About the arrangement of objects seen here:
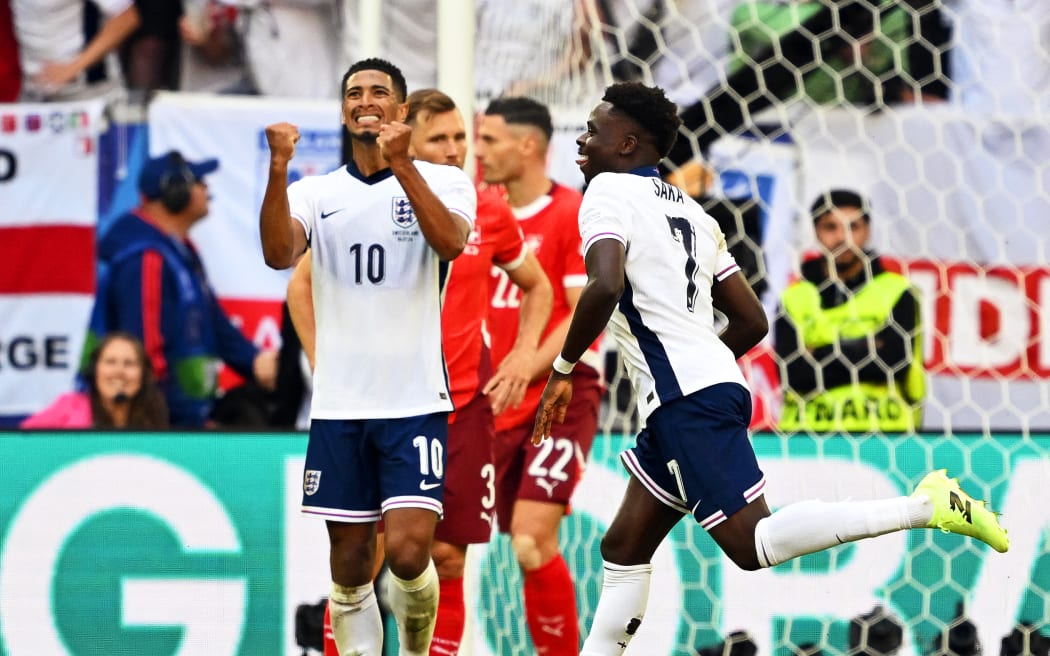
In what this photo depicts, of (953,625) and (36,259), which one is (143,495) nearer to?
(36,259)

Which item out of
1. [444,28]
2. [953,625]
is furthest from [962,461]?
[444,28]

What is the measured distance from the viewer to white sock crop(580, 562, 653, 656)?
4750 millimetres

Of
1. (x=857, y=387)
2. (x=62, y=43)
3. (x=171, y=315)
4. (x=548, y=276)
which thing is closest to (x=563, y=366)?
(x=548, y=276)

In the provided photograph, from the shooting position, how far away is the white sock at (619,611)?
4750 mm

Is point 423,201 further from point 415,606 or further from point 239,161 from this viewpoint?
point 239,161

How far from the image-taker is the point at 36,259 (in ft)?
28.8

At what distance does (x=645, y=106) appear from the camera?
15.6 ft

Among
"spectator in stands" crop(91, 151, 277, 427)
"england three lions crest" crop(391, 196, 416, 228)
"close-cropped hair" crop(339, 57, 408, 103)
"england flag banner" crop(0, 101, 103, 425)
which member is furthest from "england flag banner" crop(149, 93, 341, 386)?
"england three lions crest" crop(391, 196, 416, 228)

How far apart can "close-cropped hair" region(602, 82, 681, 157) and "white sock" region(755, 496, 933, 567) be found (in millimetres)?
1266

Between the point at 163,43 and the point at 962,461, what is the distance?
17.5 feet

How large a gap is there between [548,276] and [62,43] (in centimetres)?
416

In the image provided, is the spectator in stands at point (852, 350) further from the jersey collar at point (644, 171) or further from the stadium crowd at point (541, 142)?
the jersey collar at point (644, 171)

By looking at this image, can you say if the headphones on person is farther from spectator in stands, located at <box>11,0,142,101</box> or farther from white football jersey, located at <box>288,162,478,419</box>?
white football jersey, located at <box>288,162,478,419</box>

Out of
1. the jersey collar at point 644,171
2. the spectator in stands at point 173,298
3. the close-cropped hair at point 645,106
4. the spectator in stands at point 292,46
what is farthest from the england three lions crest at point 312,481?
the spectator in stands at point 292,46
